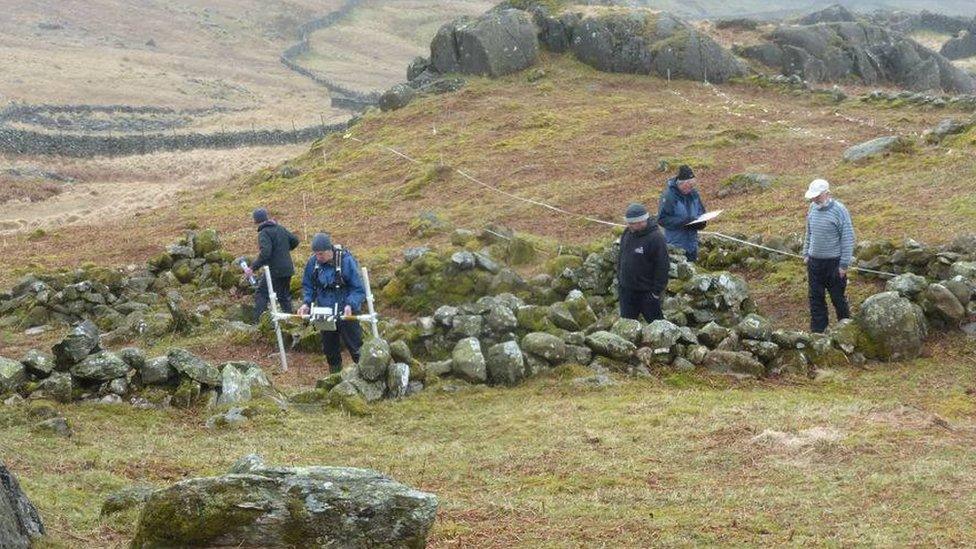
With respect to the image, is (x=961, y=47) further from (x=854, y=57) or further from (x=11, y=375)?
(x=11, y=375)

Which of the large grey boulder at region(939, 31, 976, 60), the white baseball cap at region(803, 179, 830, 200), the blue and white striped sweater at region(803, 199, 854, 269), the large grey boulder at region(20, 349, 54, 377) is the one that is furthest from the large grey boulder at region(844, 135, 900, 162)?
the large grey boulder at region(939, 31, 976, 60)

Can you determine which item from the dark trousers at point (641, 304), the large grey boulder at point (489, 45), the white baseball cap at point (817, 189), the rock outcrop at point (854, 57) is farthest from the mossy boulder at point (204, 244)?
the rock outcrop at point (854, 57)

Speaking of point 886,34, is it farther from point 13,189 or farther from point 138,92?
point 138,92

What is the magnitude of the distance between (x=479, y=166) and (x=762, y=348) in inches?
817

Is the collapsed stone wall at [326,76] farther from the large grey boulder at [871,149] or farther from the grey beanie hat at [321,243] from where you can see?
the grey beanie hat at [321,243]

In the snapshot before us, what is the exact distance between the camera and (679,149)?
32.9 m

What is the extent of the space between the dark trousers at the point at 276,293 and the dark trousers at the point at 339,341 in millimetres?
4020

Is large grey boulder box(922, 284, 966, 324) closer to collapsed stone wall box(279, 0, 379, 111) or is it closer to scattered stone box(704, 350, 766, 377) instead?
scattered stone box(704, 350, 766, 377)

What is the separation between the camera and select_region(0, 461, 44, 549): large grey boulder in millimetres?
6664

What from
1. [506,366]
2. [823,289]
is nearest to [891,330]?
[823,289]

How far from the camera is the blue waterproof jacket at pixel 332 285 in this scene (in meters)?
15.6

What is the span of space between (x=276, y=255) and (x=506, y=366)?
6775 mm

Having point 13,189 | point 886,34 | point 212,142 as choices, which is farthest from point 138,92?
point 886,34

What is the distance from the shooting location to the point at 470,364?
47.5 ft
